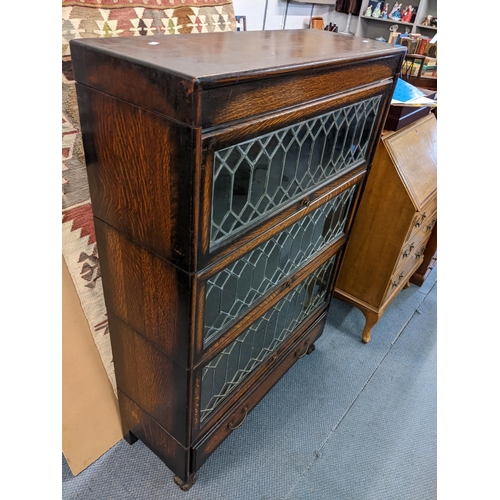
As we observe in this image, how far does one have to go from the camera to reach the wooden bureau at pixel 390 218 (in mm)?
1438

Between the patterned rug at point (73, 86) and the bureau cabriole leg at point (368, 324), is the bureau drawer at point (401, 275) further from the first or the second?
the patterned rug at point (73, 86)

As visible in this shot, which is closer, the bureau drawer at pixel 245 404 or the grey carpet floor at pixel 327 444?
the bureau drawer at pixel 245 404

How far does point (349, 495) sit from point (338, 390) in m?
0.39

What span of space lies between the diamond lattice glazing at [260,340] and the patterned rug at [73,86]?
316 mm

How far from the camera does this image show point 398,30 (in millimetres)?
3898

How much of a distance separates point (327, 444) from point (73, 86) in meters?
1.32

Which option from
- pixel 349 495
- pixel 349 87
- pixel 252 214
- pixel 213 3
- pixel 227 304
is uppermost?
pixel 213 3

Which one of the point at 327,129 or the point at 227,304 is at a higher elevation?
the point at 327,129

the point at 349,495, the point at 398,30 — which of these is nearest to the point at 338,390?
the point at 349,495

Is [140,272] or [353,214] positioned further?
[353,214]

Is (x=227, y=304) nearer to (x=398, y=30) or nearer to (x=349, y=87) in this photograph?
(x=349, y=87)

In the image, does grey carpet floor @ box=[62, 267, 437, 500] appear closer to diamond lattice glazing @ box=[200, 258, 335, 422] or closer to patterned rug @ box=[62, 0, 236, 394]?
diamond lattice glazing @ box=[200, 258, 335, 422]

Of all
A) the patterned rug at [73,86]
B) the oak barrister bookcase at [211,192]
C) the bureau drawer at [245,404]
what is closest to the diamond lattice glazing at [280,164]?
the oak barrister bookcase at [211,192]

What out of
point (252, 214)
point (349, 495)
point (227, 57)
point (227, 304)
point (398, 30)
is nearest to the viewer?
point (227, 57)
